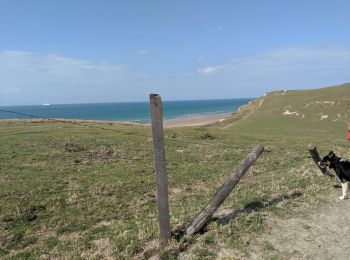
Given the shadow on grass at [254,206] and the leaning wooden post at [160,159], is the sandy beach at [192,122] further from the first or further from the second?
the leaning wooden post at [160,159]

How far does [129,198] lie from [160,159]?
5922 mm

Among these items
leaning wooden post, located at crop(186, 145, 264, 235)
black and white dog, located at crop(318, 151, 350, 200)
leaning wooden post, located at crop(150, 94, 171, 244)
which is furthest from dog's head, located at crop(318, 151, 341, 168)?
leaning wooden post, located at crop(150, 94, 171, 244)

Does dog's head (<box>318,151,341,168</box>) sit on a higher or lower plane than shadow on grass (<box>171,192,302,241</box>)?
higher

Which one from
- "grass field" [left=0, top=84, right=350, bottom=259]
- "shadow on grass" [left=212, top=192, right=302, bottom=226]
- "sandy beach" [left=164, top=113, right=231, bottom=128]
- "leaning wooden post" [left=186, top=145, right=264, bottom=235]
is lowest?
"sandy beach" [left=164, top=113, right=231, bottom=128]

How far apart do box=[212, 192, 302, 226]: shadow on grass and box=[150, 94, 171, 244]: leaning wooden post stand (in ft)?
5.09

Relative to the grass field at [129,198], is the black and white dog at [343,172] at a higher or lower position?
higher

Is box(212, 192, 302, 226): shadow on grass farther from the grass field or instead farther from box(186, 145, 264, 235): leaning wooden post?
box(186, 145, 264, 235): leaning wooden post

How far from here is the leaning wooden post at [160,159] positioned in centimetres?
724

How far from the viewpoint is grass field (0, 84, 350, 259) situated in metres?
7.95

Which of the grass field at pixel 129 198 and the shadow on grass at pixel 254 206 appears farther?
the shadow on grass at pixel 254 206

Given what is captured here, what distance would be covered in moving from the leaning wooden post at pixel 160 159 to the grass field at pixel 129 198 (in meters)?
0.36

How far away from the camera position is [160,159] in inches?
289

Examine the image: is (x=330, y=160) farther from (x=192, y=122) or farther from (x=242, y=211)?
(x=192, y=122)

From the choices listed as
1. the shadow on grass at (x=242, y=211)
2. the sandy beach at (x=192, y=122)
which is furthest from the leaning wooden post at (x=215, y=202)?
the sandy beach at (x=192, y=122)
